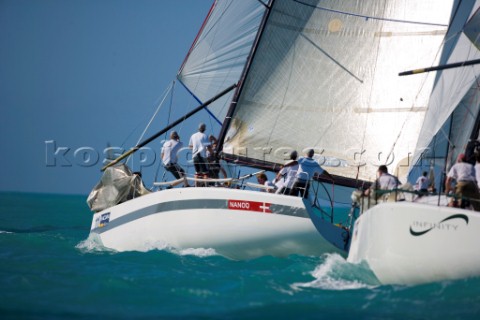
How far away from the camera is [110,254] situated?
54.8ft

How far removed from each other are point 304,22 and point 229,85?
8.34 feet

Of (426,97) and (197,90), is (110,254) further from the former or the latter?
(426,97)

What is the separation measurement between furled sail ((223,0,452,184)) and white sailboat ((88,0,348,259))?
4 cm

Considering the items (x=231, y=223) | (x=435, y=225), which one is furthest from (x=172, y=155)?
(x=435, y=225)

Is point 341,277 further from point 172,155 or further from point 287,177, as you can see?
point 172,155

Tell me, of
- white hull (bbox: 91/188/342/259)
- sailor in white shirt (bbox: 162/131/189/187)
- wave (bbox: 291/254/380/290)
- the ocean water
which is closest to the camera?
the ocean water

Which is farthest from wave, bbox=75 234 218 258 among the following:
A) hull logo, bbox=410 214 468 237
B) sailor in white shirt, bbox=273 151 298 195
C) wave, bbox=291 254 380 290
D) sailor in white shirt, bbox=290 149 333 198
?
hull logo, bbox=410 214 468 237

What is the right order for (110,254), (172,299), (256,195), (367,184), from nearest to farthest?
(172,299)
(256,195)
(110,254)
(367,184)

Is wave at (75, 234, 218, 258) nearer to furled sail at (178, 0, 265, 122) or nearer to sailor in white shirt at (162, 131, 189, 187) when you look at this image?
sailor in white shirt at (162, 131, 189, 187)

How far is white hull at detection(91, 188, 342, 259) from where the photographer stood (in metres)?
14.4

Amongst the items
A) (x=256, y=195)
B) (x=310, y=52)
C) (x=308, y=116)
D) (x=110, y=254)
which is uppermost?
(x=310, y=52)

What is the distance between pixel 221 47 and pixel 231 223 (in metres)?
6.19

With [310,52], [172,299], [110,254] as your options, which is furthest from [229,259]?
[310,52]

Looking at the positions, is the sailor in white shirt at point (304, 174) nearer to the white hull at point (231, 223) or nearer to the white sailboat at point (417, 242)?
the white hull at point (231, 223)
